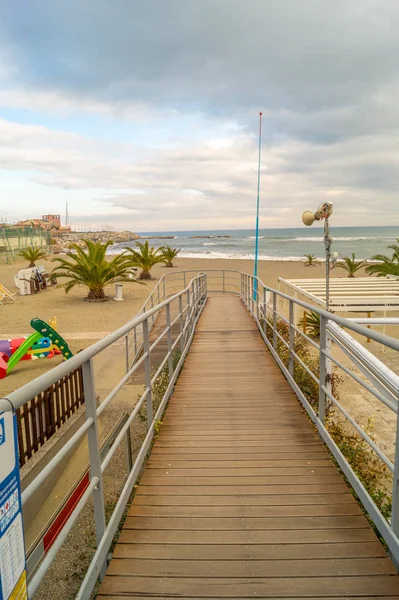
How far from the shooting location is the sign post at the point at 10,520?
1.12m

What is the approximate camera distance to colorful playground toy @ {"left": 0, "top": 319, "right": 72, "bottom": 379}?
9.36 metres

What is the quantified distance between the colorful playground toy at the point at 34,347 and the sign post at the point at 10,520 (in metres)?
8.33

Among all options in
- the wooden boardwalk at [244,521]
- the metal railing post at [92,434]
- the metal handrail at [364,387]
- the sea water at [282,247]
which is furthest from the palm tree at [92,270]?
the sea water at [282,247]

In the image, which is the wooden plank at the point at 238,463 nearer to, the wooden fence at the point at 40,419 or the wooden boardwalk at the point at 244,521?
the wooden boardwalk at the point at 244,521

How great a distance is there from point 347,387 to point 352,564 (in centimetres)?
695

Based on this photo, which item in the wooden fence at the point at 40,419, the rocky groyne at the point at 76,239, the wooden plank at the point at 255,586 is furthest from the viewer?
the rocky groyne at the point at 76,239

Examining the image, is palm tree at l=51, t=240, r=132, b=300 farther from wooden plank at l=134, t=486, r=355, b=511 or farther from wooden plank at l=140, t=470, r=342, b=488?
wooden plank at l=134, t=486, r=355, b=511

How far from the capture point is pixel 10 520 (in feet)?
3.78

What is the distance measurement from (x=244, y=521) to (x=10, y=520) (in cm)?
197

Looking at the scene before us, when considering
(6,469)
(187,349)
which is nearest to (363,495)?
(6,469)

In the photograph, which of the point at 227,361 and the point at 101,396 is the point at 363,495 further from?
the point at 101,396

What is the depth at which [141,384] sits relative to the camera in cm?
895

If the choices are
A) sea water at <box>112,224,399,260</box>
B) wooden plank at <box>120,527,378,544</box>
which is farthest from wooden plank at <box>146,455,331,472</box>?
sea water at <box>112,224,399,260</box>

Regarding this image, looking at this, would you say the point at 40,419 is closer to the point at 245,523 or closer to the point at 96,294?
the point at 245,523
